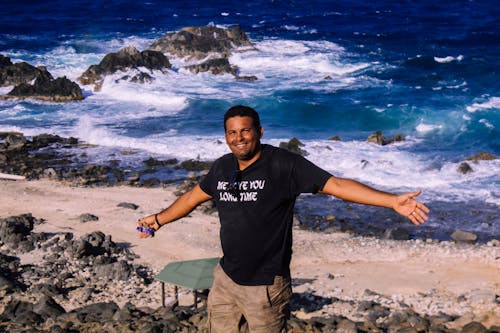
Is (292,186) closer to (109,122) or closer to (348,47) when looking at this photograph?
(109,122)

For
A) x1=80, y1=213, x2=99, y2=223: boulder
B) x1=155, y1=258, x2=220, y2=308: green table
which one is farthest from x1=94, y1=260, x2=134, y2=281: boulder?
x1=80, y1=213, x2=99, y2=223: boulder

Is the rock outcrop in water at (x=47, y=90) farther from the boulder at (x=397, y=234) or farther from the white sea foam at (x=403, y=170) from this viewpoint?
the boulder at (x=397, y=234)

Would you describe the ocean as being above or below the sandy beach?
above

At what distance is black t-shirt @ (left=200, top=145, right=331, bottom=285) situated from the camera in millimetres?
5273

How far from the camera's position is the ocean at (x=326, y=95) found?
22.1m

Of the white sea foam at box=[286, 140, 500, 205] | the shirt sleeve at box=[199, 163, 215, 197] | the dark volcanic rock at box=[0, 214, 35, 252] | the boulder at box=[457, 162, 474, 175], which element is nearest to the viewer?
the shirt sleeve at box=[199, 163, 215, 197]

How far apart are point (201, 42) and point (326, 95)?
12.7 metres

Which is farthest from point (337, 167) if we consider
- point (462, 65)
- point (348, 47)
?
point (348, 47)

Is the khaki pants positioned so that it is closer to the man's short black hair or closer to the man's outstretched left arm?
the man's outstretched left arm

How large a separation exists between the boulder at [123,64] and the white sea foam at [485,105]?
17038 millimetres

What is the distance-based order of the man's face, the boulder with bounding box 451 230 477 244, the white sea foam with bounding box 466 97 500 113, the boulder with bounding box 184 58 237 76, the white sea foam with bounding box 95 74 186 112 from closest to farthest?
1. the man's face
2. the boulder with bounding box 451 230 477 244
3. the white sea foam with bounding box 466 97 500 113
4. the white sea foam with bounding box 95 74 186 112
5. the boulder with bounding box 184 58 237 76

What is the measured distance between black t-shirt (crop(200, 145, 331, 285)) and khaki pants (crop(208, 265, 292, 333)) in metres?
0.08

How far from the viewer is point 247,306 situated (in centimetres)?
539

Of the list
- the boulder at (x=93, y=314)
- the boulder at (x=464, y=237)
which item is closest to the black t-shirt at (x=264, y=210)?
the boulder at (x=93, y=314)
